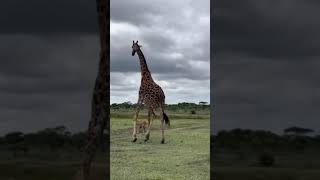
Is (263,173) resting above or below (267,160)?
below

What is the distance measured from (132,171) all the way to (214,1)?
5.23 meters

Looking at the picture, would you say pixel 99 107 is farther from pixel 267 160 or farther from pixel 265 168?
pixel 267 160

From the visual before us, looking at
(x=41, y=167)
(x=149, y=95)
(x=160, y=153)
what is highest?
(x=149, y=95)

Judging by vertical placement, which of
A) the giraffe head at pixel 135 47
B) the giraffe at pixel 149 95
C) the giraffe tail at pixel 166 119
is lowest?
the giraffe tail at pixel 166 119

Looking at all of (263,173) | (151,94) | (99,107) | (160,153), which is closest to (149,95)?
(151,94)

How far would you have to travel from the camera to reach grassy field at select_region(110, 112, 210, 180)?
17078 millimetres

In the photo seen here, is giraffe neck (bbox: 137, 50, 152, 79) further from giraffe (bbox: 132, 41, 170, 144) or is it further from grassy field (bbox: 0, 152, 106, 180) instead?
grassy field (bbox: 0, 152, 106, 180)

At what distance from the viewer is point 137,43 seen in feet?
66.4

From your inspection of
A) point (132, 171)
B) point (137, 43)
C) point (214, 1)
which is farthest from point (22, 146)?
point (214, 1)

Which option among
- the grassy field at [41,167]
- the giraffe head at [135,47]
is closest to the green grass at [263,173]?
the grassy field at [41,167]

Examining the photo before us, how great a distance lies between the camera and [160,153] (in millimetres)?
18875

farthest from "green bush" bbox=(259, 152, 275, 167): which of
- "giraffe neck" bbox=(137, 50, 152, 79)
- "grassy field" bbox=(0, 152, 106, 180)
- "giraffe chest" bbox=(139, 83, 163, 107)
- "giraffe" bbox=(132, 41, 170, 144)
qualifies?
"grassy field" bbox=(0, 152, 106, 180)

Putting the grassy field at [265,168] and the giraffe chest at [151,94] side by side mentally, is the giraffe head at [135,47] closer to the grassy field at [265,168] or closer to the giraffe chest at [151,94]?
the giraffe chest at [151,94]

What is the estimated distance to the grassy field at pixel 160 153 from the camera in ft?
56.0
